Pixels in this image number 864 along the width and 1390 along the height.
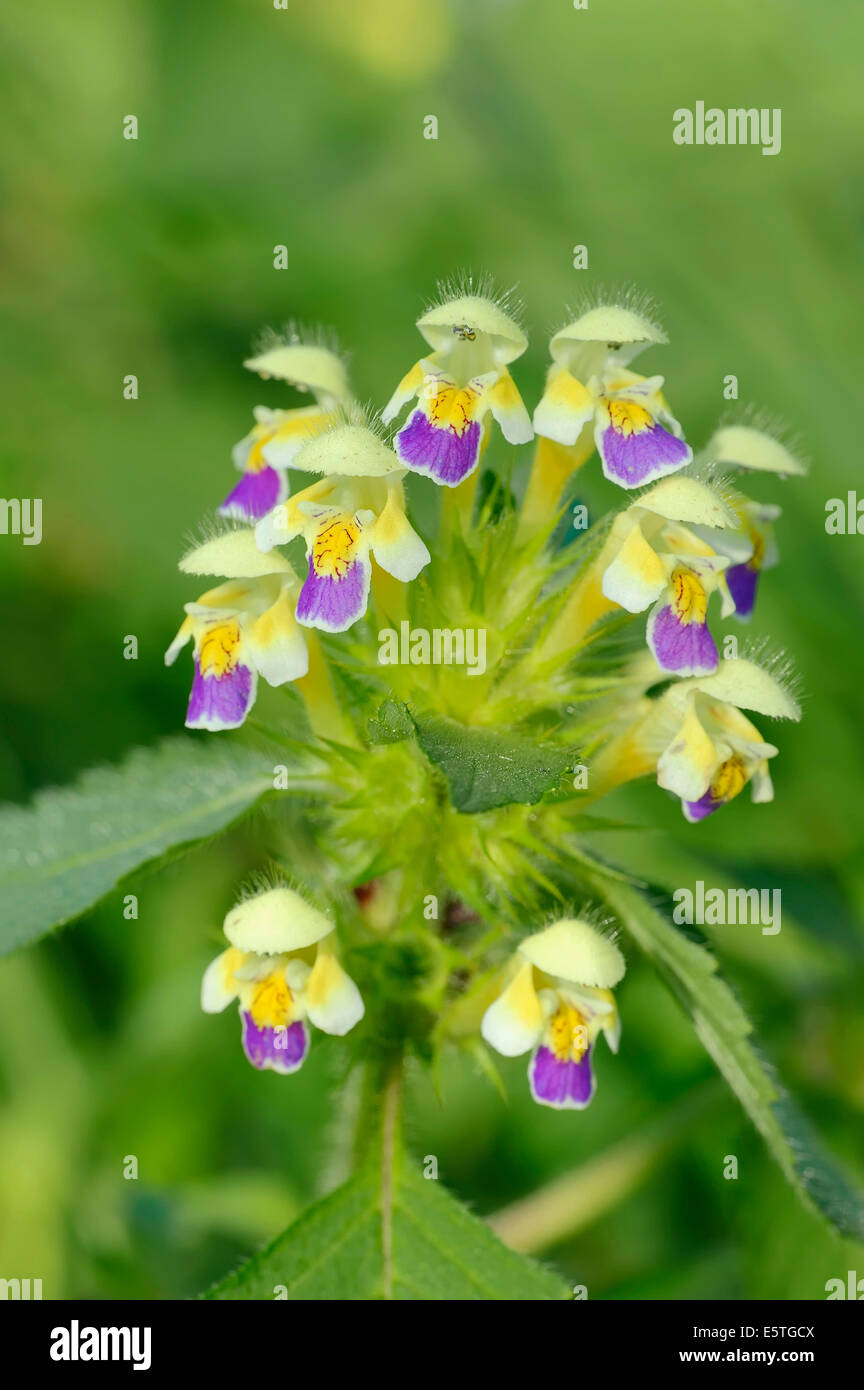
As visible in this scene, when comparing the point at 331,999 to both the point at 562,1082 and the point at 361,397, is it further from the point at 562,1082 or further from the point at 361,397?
the point at 361,397

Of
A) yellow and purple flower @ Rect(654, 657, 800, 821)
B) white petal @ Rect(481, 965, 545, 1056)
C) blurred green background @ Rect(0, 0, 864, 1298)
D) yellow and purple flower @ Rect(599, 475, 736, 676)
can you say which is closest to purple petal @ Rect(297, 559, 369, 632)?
yellow and purple flower @ Rect(599, 475, 736, 676)

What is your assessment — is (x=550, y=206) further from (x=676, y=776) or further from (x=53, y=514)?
(x=676, y=776)

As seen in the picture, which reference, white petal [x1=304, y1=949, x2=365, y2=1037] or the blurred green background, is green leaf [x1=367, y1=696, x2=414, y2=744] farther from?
the blurred green background

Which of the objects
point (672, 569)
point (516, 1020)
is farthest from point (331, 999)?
point (672, 569)

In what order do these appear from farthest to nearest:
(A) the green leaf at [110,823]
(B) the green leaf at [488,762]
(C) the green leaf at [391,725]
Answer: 1. (A) the green leaf at [110,823]
2. (C) the green leaf at [391,725]
3. (B) the green leaf at [488,762]

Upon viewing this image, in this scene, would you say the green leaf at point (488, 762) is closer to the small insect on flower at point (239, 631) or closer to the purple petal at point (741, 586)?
the small insect on flower at point (239, 631)

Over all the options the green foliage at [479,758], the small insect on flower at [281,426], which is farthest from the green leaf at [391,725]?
the small insect on flower at [281,426]

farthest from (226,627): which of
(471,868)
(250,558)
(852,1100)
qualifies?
(852,1100)
